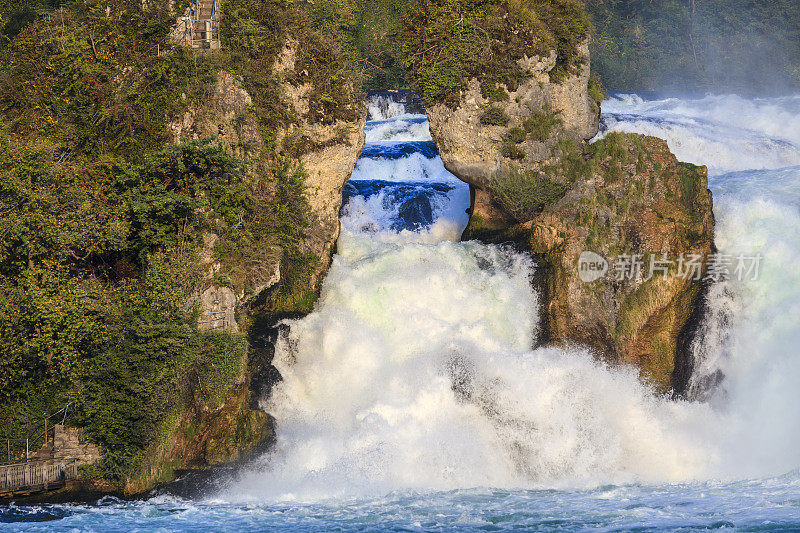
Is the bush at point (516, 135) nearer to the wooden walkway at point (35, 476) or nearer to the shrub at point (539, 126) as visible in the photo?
the shrub at point (539, 126)

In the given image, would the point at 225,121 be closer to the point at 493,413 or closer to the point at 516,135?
the point at 516,135

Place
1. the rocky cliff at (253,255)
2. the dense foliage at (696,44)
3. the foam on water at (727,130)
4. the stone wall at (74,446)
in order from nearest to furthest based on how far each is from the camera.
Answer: the stone wall at (74,446), the rocky cliff at (253,255), the foam on water at (727,130), the dense foliage at (696,44)

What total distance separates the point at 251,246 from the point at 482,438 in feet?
19.2

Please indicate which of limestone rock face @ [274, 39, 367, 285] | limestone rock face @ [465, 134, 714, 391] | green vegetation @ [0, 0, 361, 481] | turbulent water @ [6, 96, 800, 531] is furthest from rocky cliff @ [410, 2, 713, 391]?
green vegetation @ [0, 0, 361, 481]

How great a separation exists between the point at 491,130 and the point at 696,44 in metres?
34.9

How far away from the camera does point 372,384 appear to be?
18109mm

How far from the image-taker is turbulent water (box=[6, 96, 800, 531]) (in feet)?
47.0

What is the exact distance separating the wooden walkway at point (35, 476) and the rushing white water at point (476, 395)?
9.28 feet

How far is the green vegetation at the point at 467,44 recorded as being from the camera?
20.8m

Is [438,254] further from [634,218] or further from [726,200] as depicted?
[726,200]

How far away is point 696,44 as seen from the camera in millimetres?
51094

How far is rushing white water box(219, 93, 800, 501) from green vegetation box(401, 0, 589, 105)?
381cm

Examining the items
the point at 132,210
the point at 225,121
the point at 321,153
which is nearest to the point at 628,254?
the point at 321,153

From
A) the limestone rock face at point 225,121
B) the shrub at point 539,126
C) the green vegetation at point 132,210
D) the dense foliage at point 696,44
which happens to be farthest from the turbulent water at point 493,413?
the dense foliage at point 696,44
